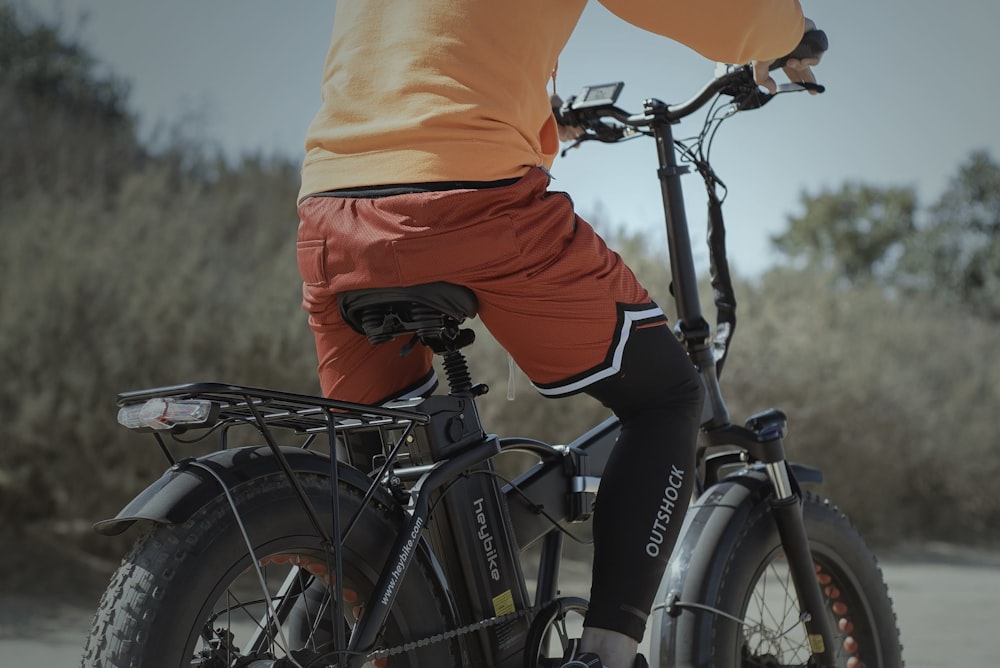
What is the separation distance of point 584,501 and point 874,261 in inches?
672

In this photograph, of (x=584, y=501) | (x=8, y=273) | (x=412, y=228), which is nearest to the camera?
(x=412, y=228)

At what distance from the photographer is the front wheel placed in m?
2.25

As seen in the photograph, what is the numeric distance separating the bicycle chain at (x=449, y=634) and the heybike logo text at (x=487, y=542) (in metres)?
0.07

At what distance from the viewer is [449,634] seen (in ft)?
5.86

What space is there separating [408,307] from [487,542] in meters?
0.46

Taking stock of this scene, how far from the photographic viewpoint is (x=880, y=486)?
7633mm

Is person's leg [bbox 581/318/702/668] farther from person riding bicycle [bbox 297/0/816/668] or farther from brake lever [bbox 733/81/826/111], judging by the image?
brake lever [bbox 733/81/826/111]

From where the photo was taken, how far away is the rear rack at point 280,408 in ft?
4.95

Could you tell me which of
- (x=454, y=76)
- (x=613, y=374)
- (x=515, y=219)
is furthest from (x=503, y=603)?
(x=454, y=76)

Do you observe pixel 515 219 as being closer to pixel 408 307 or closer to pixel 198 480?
pixel 408 307

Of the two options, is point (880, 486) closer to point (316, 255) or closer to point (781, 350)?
point (781, 350)

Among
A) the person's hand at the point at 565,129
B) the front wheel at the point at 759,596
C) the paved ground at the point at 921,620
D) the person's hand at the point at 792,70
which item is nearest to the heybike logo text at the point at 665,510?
the front wheel at the point at 759,596

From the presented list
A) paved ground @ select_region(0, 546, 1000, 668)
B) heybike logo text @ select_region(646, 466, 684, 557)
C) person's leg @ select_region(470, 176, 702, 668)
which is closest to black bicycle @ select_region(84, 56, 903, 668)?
person's leg @ select_region(470, 176, 702, 668)

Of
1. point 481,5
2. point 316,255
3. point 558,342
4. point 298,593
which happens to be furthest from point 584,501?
point 481,5
